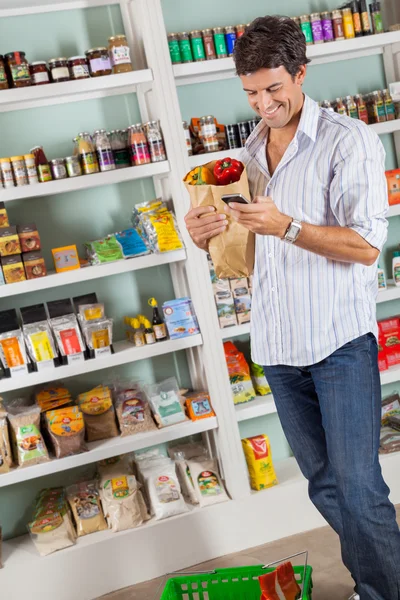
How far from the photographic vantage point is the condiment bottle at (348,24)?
3145 millimetres

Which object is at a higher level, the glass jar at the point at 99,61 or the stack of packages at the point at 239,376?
the glass jar at the point at 99,61

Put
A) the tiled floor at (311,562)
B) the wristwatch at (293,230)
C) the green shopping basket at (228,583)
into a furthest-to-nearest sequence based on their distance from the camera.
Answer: the tiled floor at (311,562) < the green shopping basket at (228,583) < the wristwatch at (293,230)

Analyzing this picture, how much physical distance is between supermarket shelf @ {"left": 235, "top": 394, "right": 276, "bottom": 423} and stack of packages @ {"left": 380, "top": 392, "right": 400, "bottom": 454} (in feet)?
1.81

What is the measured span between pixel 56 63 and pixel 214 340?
1.26 metres

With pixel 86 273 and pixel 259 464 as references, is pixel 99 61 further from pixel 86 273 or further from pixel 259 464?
pixel 259 464

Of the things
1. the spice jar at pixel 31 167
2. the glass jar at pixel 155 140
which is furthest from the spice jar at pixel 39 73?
the glass jar at pixel 155 140

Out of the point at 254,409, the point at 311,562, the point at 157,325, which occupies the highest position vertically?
the point at 157,325

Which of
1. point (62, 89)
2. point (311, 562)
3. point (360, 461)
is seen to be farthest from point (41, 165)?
point (311, 562)

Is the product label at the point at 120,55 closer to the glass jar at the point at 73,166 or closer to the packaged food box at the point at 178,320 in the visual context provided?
the glass jar at the point at 73,166

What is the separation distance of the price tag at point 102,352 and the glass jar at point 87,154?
0.70m

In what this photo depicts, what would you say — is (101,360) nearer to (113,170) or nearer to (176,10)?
(113,170)

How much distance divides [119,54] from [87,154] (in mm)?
414

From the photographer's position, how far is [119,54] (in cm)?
292

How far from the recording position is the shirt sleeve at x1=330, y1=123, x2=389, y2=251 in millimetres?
1901
